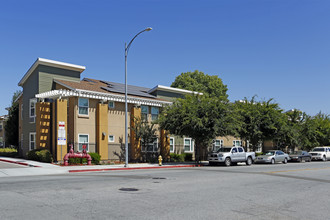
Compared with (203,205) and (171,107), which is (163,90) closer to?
(171,107)

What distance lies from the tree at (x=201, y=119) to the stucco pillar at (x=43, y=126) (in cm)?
971

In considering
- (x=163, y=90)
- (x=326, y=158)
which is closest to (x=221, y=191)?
(x=163, y=90)

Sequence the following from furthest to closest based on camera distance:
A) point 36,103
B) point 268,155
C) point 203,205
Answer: point 268,155 → point 36,103 → point 203,205

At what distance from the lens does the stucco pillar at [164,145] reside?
3362 centimetres

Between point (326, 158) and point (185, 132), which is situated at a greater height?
point (185, 132)

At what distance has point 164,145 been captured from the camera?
111ft

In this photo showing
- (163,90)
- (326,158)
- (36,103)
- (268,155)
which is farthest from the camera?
(326,158)

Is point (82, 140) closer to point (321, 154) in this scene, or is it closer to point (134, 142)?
point (134, 142)

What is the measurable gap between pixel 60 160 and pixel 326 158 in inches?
1301

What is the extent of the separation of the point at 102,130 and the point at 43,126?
4.94m

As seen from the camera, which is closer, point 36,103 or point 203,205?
point 203,205

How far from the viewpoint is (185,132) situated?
96.2 feet

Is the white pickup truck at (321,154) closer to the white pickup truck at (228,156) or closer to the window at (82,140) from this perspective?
the white pickup truck at (228,156)

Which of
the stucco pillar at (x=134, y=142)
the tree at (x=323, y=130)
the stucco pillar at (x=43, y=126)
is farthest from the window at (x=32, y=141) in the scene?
the tree at (x=323, y=130)
